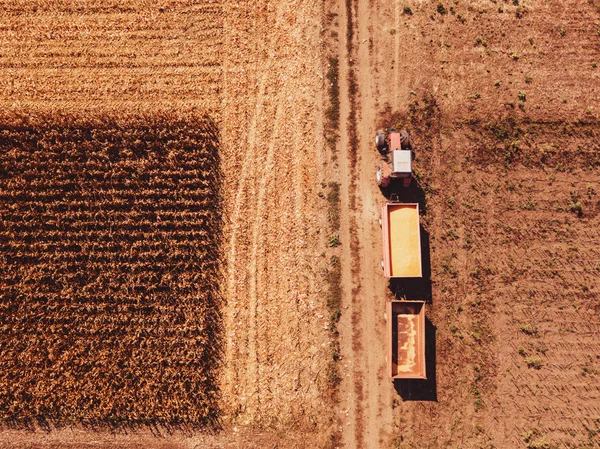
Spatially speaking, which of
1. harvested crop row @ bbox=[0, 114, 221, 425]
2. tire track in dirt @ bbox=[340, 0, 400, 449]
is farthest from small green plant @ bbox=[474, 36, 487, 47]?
harvested crop row @ bbox=[0, 114, 221, 425]

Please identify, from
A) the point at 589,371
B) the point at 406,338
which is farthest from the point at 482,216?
the point at 589,371

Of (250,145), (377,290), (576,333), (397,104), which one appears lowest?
(576,333)

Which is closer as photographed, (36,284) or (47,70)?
(36,284)

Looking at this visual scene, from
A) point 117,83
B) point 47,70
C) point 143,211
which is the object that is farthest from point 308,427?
point 47,70

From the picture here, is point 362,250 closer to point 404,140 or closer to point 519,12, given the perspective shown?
point 404,140

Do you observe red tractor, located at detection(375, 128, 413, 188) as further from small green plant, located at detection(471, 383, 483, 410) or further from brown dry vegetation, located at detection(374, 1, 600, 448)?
small green plant, located at detection(471, 383, 483, 410)

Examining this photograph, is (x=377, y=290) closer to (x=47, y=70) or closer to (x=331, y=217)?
(x=331, y=217)

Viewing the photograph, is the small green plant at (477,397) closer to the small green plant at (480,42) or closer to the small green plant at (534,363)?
the small green plant at (534,363)
